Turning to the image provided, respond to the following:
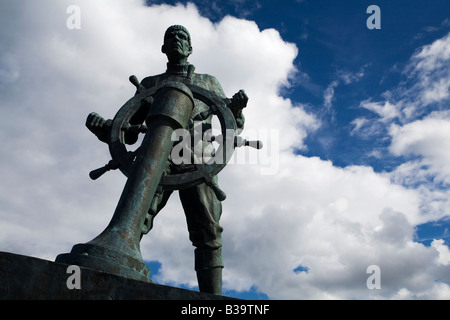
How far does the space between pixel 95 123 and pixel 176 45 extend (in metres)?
1.31

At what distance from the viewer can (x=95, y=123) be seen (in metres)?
3.91

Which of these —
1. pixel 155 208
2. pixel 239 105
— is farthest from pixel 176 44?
pixel 155 208

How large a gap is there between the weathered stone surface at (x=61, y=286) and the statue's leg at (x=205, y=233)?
206 cm

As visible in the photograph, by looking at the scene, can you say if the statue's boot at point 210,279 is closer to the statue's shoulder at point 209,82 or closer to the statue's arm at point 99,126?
the statue's arm at point 99,126

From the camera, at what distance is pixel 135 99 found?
397 cm

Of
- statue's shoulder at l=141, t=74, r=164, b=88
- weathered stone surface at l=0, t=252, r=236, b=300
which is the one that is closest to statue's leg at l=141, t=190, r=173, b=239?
statue's shoulder at l=141, t=74, r=164, b=88

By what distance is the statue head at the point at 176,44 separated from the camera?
15.3 ft

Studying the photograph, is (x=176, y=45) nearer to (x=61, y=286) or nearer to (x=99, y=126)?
(x=99, y=126)

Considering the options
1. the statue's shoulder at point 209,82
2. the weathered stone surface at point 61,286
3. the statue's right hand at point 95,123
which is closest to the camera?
the weathered stone surface at point 61,286

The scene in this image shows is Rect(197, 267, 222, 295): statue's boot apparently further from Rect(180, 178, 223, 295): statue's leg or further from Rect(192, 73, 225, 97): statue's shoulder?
Rect(192, 73, 225, 97): statue's shoulder

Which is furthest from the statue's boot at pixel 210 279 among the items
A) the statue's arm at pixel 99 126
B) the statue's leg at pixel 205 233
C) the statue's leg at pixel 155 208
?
the statue's arm at pixel 99 126

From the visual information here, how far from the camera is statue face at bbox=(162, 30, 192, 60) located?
4648 millimetres

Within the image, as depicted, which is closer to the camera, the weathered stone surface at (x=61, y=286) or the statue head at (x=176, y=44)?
the weathered stone surface at (x=61, y=286)

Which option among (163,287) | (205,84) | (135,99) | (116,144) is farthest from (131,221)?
(205,84)
